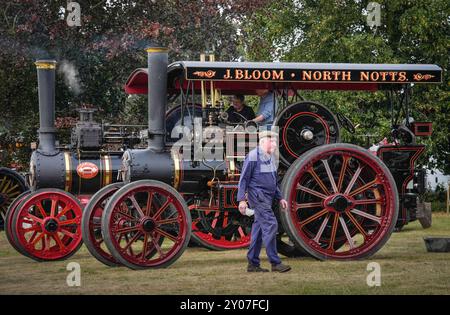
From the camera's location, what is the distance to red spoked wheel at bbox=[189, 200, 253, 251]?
1118 centimetres

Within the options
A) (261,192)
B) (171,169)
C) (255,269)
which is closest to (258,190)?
(261,192)

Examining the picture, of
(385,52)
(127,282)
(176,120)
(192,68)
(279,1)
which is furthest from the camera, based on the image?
(279,1)

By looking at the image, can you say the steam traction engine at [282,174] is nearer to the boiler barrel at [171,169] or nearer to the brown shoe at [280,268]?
the boiler barrel at [171,169]

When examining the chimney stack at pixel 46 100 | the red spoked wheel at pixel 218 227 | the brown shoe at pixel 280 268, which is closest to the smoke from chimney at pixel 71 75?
the chimney stack at pixel 46 100

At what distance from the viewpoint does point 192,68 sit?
10.3 m

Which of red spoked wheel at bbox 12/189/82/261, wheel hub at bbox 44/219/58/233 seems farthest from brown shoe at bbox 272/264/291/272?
wheel hub at bbox 44/219/58/233

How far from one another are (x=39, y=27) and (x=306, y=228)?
1053cm

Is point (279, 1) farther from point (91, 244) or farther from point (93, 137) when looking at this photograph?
point (91, 244)

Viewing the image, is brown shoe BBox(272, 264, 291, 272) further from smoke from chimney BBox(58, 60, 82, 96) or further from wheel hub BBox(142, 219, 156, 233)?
smoke from chimney BBox(58, 60, 82, 96)

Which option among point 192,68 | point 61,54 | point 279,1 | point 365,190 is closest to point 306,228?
point 365,190

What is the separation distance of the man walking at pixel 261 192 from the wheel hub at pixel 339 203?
90 centimetres

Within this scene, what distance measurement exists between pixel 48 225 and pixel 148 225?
2.21 metres

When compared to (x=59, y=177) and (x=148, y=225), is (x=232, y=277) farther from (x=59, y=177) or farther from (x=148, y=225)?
(x=59, y=177)

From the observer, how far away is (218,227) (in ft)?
39.6
